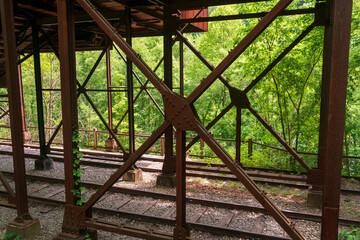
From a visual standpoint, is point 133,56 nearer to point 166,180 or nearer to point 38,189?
point 166,180

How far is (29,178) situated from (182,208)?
6797 millimetres

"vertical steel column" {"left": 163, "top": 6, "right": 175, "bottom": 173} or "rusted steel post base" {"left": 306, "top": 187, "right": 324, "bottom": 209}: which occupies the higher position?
"vertical steel column" {"left": 163, "top": 6, "right": 175, "bottom": 173}

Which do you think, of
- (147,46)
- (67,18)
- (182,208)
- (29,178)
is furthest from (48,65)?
(182,208)

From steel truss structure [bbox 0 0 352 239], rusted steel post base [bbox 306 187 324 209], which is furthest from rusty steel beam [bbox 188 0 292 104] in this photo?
rusted steel post base [bbox 306 187 324 209]

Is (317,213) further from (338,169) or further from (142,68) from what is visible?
(142,68)

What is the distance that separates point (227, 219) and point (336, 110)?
3667 mm

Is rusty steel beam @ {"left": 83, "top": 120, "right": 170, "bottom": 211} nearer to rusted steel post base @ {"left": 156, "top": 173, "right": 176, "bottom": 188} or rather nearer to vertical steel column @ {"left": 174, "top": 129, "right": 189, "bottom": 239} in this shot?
vertical steel column @ {"left": 174, "top": 129, "right": 189, "bottom": 239}

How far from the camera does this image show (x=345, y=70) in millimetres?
2928

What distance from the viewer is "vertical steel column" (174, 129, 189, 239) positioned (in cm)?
378

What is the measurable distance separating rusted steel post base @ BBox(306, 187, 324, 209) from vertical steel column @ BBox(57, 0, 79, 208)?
5.09 meters

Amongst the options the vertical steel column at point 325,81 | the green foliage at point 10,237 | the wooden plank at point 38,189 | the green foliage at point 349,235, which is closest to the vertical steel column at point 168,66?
the wooden plank at point 38,189

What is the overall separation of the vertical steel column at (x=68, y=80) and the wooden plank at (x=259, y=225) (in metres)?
3.28

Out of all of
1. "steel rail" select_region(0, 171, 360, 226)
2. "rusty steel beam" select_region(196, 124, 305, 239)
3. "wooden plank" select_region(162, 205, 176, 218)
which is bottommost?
"wooden plank" select_region(162, 205, 176, 218)

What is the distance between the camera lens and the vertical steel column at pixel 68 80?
420 cm
